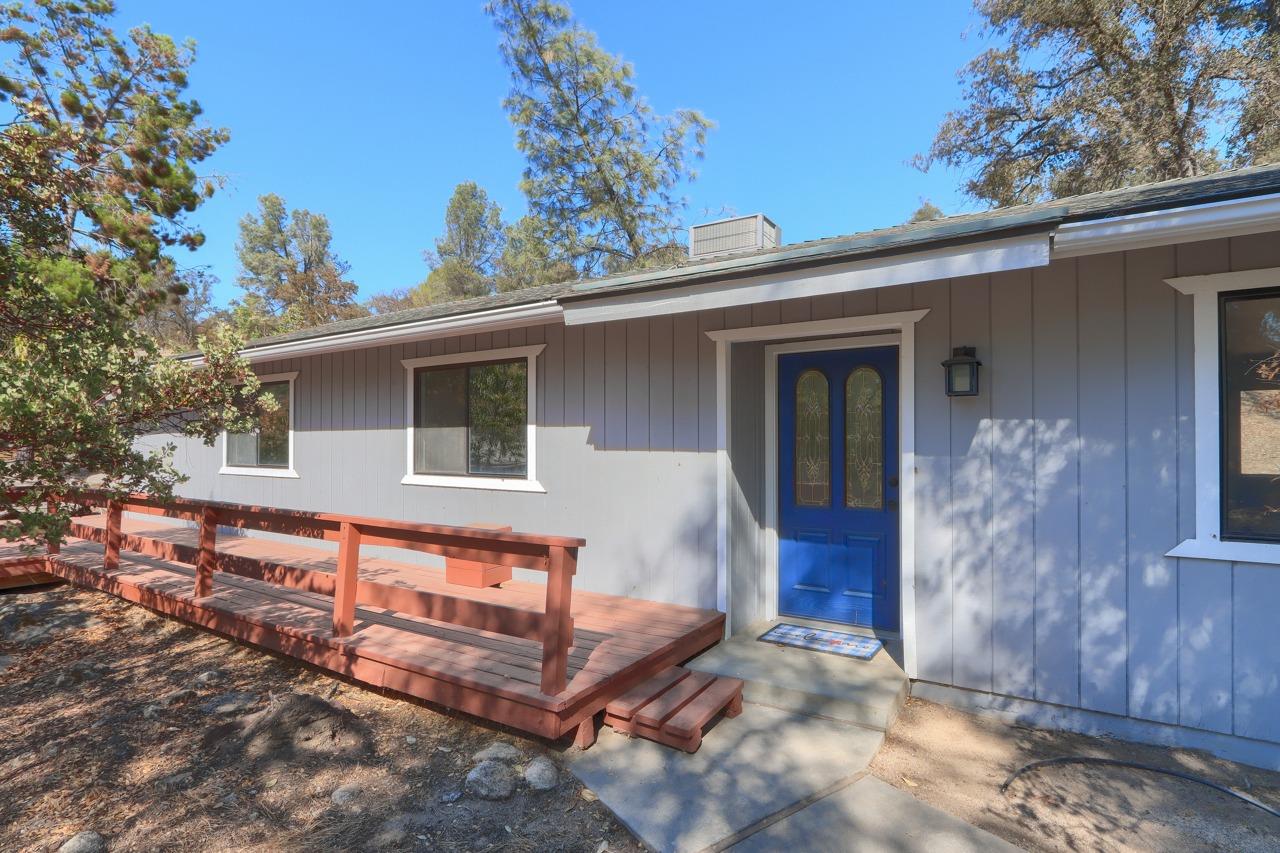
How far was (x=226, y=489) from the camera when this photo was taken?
808cm

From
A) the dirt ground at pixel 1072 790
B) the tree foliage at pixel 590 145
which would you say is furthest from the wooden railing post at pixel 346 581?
the tree foliage at pixel 590 145

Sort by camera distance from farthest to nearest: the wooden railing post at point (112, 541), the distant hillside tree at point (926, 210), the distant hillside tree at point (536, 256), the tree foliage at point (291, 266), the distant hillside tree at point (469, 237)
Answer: the distant hillside tree at point (469, 237) → the distant hillside tree at point (926, 210) → the tree foliage at point (291, 266) → the distant hillside tree at point (536, 256) → the wooden railing post at point (112, 541)

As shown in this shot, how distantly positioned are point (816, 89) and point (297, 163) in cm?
1104

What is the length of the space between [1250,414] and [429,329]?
5322 mm

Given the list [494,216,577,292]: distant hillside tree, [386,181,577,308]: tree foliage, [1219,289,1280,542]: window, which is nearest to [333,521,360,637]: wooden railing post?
[1219,289,1280,542]: window

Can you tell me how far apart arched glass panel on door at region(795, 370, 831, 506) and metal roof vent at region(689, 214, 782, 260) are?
5.51ft

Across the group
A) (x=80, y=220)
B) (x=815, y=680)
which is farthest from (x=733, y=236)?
(x=80, y=220)

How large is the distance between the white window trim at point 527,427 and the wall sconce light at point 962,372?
3.16m

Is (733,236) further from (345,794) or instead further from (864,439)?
(345,794)

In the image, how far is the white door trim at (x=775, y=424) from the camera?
363 centimetres

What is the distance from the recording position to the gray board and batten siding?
2951 millimetres

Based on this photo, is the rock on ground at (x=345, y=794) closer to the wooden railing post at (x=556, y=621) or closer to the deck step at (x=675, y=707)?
the wooden railing post at (x=556, y=621)

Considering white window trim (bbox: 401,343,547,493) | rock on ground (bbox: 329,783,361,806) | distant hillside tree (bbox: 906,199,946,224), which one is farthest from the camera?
distant hillside tree (bbox: 906,199,946,224)

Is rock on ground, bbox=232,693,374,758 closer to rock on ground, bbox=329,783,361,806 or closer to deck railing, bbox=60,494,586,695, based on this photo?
rock on ground, bbox=329,783,361,806
